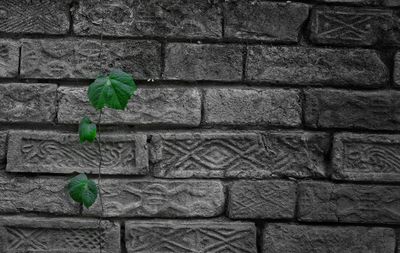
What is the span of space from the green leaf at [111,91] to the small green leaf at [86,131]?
16 cm

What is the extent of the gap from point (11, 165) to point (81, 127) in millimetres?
449

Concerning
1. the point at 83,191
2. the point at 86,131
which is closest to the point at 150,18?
the point at 86,131

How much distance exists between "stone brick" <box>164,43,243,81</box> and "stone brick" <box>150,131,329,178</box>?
299 millimetres

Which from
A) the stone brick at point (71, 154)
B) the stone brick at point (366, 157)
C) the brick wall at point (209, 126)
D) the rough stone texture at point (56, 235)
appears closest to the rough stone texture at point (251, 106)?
the brick wall at point (209, 126)

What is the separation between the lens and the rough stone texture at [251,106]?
8.35ft

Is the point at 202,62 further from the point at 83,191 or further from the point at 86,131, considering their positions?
the point at 83,191

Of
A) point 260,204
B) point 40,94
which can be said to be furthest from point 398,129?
point 40,94

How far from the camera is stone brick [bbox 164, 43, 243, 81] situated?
253cm

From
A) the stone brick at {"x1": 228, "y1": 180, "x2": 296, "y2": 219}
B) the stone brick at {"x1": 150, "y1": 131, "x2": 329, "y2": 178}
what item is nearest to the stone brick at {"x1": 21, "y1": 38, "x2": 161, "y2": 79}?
the stone brick at {"x1": 150, "y1": 131, "x2": 329, "y2": 178}

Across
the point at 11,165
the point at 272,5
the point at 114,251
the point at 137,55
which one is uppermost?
the point at 272,5

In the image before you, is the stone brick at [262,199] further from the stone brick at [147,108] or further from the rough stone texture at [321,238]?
the stone brick at [147,108]

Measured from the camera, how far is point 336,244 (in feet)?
8.49

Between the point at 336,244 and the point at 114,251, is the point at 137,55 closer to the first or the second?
the point at 114,251

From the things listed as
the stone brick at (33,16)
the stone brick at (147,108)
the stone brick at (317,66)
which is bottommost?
the stone brick at (147,108)
